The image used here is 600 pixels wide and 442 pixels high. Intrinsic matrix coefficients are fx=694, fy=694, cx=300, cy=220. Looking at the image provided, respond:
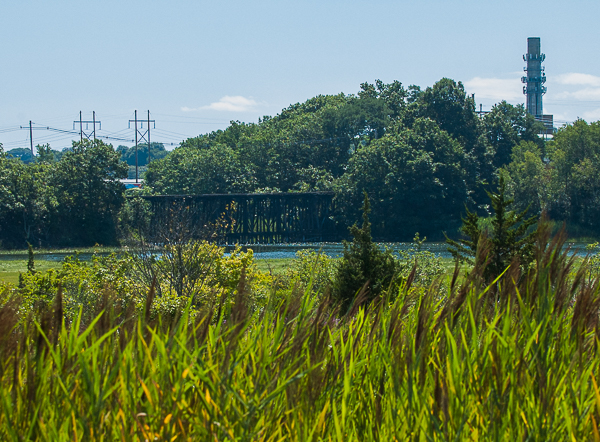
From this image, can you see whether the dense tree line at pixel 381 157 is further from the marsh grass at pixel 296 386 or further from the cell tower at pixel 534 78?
the marsh grass at pixel 296 386

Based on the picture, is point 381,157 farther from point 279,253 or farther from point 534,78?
point 534,78

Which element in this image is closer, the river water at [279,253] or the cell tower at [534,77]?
the river water at [279,253]

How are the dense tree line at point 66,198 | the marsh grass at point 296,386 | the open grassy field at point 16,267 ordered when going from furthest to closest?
the dense tree line at point 66,198, the open grassy field at point 16,267, the marsh grass at point 296,386

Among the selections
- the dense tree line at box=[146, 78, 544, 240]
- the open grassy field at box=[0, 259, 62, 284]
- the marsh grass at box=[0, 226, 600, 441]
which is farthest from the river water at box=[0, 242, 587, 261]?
the marsh grass at box=[0, 226, 600, 441]

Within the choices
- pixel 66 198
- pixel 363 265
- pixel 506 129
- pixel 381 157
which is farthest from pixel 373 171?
pixel 363 265

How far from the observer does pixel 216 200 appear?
64.2m

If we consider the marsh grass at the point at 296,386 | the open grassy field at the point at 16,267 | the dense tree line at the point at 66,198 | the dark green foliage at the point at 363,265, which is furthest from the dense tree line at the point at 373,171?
the marsh grass at the point at 296,386

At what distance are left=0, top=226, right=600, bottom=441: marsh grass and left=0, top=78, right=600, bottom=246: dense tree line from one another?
4492 cm

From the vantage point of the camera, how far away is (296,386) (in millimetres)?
2445

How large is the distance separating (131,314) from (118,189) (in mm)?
59210

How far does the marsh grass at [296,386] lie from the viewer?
2211 mm

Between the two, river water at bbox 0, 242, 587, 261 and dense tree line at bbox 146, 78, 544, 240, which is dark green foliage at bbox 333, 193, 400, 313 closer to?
river water at bbox 0, 242, 587, 261

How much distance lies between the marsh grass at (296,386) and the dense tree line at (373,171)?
44.9 meters

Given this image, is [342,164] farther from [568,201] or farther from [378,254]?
[378,254]
